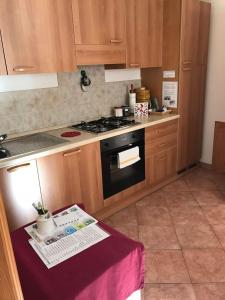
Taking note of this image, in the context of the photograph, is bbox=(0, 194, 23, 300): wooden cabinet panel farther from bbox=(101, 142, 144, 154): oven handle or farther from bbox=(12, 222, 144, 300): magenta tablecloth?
bbox=(101, 142, 144, 154): oven handle

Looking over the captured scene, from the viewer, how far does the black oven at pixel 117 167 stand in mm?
2207

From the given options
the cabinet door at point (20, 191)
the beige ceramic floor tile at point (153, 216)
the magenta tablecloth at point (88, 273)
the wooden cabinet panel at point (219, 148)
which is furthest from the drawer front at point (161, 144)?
the magenta tablecloth at point (88, 273)

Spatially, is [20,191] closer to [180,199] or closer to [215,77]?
[180,199]

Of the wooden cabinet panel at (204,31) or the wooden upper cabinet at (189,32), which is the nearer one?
the wooden upper cabinet at (189,32)

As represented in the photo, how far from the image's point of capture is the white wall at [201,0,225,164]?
286 centimetres

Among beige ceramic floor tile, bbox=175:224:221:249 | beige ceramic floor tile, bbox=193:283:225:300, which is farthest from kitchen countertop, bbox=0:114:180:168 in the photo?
beige ceramic floor tile, bbox=193:283:225:300

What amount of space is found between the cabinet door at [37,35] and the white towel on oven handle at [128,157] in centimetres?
87

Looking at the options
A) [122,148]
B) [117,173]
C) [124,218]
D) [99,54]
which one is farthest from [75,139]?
[124,218]

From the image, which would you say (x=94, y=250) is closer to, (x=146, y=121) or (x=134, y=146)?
(x=134, y=146)

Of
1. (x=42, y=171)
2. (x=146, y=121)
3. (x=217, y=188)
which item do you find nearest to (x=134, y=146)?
(x=146, y=121)

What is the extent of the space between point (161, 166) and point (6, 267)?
7.54 feet

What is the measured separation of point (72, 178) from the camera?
79.4 inches

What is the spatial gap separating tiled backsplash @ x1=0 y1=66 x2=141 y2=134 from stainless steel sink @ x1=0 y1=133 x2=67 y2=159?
137mm

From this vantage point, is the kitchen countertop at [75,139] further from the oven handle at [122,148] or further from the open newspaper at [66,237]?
the open newspaper at [66,237]
